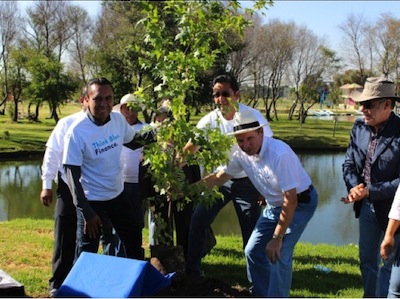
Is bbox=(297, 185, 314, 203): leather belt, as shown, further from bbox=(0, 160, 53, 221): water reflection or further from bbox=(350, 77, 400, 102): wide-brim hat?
bbox=(0, 160, 53, 221): water reflection

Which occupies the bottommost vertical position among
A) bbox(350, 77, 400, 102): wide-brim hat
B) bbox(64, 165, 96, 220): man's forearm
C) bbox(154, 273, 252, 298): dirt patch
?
bbox(154, 273, 252, 298): dirt patch

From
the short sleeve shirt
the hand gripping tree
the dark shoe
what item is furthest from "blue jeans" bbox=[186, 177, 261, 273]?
the dark shoe

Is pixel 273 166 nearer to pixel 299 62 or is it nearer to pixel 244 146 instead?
pixel 244 146

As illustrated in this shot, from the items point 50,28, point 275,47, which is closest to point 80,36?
point 50,28

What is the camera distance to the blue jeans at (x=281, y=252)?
3719 millimetres

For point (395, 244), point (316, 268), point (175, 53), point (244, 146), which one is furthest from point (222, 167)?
point (316, 268)

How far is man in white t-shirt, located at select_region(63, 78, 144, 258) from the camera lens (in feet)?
12.7

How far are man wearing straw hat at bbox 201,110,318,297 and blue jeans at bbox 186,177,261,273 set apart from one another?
86 cm

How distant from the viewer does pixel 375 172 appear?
3.87 metres

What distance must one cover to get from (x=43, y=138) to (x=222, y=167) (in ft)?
80.6

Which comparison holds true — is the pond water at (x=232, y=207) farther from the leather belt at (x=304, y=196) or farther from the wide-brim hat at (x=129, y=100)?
the leather belt at (x=304, y=196)

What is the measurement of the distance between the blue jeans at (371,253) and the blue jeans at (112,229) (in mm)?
1949

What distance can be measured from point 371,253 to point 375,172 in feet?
2.15

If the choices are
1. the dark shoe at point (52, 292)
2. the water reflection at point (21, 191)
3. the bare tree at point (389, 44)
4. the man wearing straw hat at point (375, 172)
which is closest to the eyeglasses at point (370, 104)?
the man wearing straw hat at point (375, 172)
